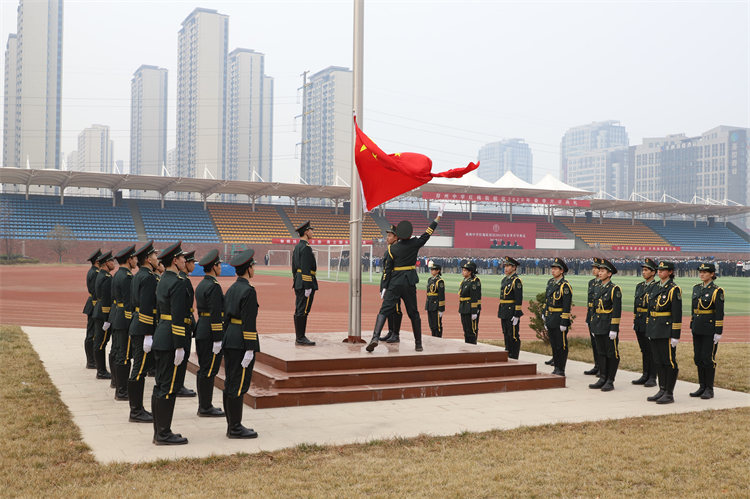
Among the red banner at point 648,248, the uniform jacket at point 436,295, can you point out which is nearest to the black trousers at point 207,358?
the uniform jacket at point 436,295

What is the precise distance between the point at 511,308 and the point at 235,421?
5.69 m

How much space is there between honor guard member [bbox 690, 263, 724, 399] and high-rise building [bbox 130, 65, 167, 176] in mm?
118123

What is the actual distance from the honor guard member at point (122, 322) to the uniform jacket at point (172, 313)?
1.61 meters

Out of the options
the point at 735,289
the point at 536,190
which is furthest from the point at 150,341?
the point at 536,190

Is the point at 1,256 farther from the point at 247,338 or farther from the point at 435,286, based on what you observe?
the point at 247,338

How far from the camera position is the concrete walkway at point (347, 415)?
5.39 metres

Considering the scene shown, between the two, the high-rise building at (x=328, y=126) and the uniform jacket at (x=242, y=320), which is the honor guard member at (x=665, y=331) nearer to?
the uniform jacket at (x=242, y=320)

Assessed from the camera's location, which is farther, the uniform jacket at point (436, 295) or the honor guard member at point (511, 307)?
the uniform jacket at point (436, 295)

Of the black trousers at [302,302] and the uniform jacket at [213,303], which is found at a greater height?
the uniform jacket at [213,303]

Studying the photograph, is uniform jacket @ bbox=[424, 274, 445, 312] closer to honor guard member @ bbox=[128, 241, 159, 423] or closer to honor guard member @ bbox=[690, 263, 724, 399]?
honor guard member @ bbox=[690, 263, 724, 399]

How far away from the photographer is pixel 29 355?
972 cm

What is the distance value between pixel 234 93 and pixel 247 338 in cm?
11690

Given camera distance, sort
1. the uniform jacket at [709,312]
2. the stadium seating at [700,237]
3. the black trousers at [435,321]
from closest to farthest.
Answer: the uniform jacket at [709,312] < the black trousers at [435,321] < the stadium seating at [700,237]

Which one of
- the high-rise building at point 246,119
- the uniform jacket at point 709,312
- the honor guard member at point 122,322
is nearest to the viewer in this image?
the honor guard member at point 122,322
